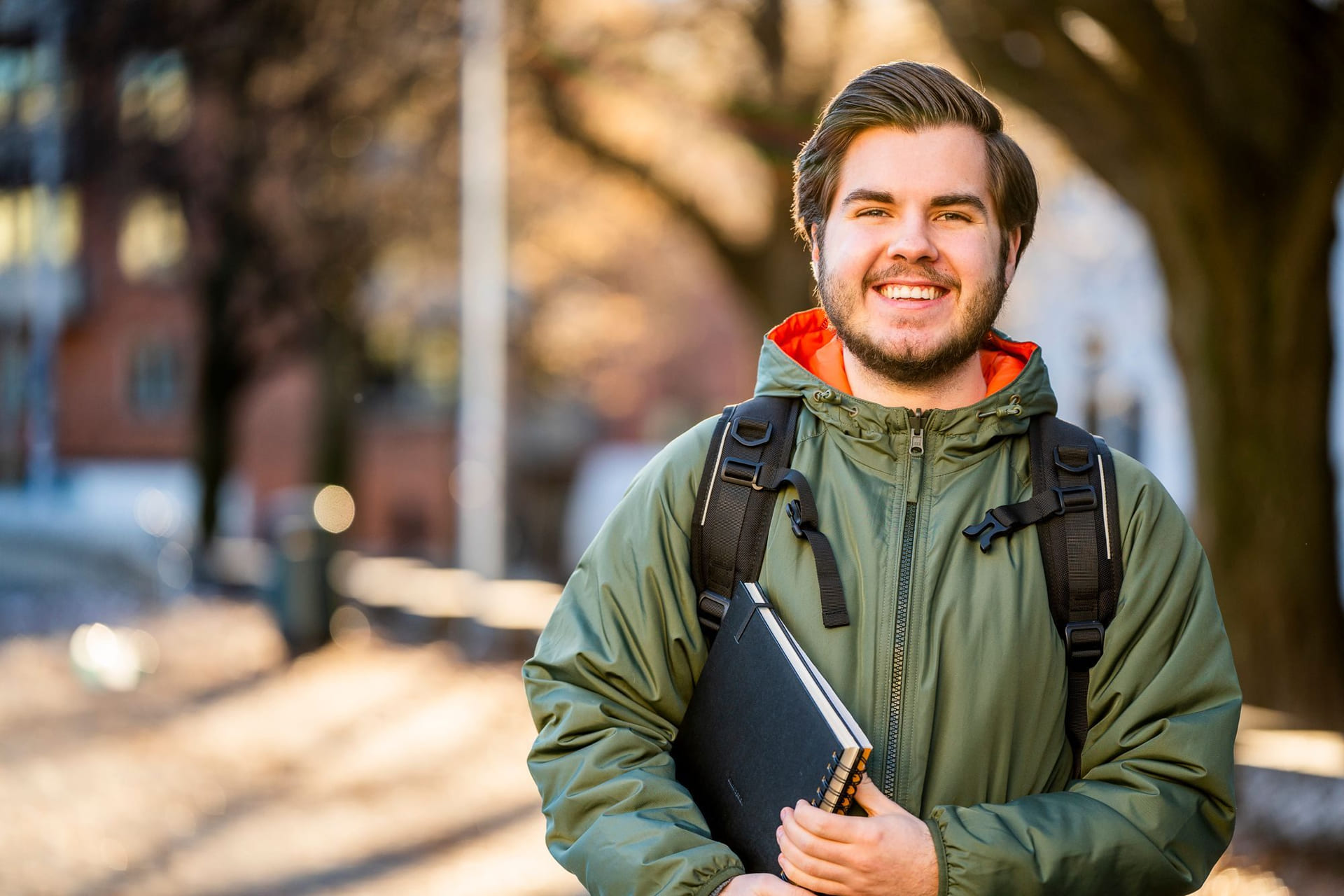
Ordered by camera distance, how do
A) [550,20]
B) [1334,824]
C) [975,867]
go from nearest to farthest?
[975,867], [1334,824], [550,20]

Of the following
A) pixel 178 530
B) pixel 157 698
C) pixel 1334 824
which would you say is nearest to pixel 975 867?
pixel 1334 824

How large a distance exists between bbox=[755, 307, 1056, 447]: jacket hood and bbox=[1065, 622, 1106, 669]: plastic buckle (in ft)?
1.11

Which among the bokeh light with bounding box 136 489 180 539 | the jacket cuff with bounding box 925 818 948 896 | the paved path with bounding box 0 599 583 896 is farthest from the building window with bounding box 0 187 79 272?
the jacket cuff with bounding box 925 818 948 896

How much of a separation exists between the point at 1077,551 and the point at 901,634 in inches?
12.2

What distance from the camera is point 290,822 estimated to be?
8016 millimetres

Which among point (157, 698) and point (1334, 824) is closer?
point (1334, 824)

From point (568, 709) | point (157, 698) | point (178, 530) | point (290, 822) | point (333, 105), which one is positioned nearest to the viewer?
point (568, 709)

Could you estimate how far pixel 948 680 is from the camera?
8.11 ft

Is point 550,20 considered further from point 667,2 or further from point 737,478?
point 737,478

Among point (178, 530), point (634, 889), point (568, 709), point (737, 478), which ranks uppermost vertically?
point (737, 478)

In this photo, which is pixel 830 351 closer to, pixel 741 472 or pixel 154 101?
pixel 741 472

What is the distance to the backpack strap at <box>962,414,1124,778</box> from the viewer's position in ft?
8.12

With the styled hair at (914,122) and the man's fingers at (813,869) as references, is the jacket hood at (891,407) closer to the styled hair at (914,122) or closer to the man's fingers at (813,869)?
the styled hair at (914,122)

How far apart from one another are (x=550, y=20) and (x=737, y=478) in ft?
44.6
